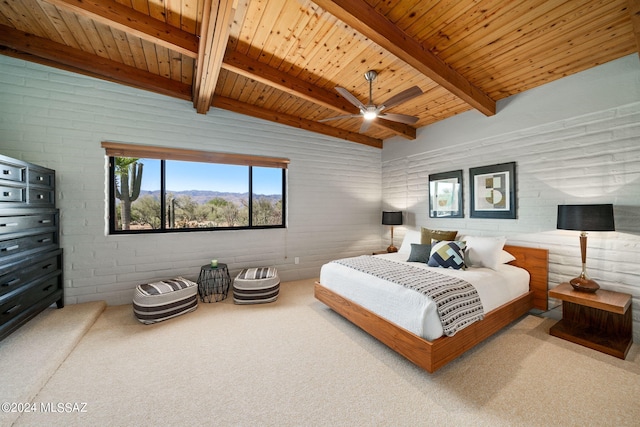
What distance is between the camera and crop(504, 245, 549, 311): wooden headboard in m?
2.99

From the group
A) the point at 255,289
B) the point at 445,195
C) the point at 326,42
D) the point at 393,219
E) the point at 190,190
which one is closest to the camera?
the point at 326,42

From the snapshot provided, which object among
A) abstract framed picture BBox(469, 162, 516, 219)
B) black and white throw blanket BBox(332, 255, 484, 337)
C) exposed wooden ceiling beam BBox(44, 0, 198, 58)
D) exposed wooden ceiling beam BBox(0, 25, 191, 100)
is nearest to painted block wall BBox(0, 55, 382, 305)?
exposed wooden ceiling beam BBox(0, 25, 191, 100)

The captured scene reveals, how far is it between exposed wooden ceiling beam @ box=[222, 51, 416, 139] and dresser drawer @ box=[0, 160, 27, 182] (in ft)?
6.94

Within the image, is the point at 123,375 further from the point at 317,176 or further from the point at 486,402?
the point at 317,176

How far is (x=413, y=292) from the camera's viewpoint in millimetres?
2148

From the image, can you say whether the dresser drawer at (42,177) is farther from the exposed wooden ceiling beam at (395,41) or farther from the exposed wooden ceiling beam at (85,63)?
the exposed wooden ceiling beam at (395,41)

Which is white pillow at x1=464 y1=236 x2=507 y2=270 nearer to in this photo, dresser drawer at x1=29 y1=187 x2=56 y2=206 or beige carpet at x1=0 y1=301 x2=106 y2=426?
beige carpet at x1=0 y1=301 x2=106 y2=426

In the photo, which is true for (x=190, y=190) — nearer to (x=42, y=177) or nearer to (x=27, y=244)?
(x=42, y=177)

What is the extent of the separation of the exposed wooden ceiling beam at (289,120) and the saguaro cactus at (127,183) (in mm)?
1442

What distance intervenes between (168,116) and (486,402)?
15.2 feet

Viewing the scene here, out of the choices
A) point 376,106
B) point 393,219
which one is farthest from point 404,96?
point 393,219

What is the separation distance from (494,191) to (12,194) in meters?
5.37

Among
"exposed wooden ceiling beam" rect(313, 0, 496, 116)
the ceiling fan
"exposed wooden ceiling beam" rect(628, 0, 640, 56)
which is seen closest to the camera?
"exposed wooden ceiling beam" rect(628, 0, 640, 56)

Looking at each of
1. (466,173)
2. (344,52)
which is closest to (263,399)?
(344,52)
